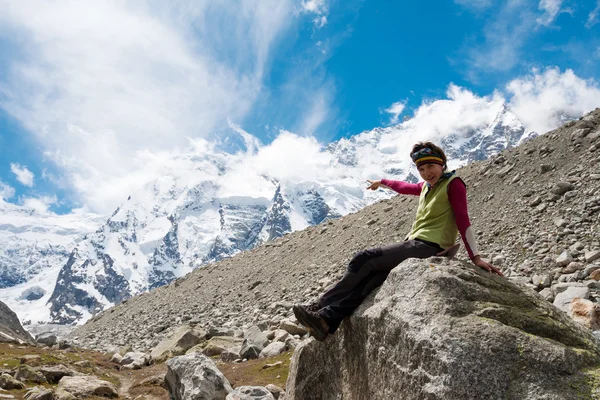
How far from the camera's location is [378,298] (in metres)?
6.30

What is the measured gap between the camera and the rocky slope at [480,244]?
16.3 meters

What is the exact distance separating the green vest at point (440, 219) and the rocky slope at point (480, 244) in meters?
7.97

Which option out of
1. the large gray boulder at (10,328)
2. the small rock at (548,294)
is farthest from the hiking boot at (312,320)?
the large gray boulder at (10,328)

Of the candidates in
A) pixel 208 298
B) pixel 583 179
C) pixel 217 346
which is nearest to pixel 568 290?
pixel 583 179

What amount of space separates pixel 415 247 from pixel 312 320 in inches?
80.5

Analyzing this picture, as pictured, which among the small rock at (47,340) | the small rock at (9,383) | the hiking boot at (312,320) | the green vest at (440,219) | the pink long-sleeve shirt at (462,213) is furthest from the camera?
the small rock at (47,340)

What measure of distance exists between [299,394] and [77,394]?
329 inches

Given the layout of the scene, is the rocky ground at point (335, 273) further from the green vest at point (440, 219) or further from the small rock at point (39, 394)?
the green vest at point (440, 219)

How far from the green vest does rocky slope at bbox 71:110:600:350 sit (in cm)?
797

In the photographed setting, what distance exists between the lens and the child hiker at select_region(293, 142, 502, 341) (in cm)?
646

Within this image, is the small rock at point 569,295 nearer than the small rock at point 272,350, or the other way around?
the small rock at point 569,295

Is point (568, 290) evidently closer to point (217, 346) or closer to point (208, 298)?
point (217, 346)

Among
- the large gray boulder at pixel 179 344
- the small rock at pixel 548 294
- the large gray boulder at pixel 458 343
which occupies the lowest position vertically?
the large gray boulder at pixel 458 343

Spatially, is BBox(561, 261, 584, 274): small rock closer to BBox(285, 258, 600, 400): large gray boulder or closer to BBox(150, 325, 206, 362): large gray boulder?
BBox(285, 258, 600, 400): large gray boulder
